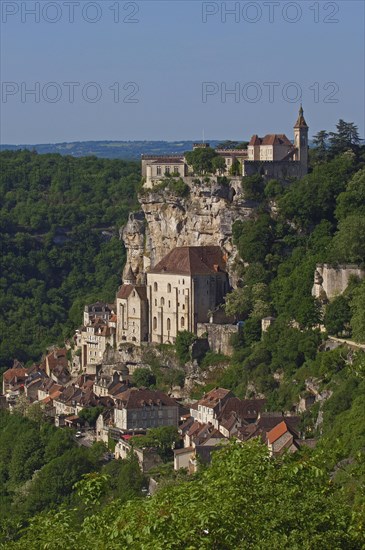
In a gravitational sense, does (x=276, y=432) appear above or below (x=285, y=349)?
below

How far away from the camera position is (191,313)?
68562 mm

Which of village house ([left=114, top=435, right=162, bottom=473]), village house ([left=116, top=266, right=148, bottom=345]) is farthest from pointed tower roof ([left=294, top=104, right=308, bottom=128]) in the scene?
village house ([left=114, top=435, right=162, bottom=473])

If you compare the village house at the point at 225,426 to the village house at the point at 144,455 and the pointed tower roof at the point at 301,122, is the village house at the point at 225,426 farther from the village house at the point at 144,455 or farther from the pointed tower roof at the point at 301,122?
the pointed tower roof at the point at 301,122

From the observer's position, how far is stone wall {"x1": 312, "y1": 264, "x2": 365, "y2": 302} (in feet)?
206

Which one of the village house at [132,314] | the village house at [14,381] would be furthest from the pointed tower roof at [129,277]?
the village house at [14,381]

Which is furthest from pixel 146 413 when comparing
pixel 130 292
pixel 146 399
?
pixel 130 292

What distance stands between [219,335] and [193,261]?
3.66 m

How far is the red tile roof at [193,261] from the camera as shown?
68625 millimetres

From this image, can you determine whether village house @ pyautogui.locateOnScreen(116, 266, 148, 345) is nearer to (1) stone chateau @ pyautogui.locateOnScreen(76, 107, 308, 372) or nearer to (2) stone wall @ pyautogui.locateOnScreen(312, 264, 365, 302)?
(1) stone chateau @ pyautogui.locateOnScreen(76, 107, 308, 372)

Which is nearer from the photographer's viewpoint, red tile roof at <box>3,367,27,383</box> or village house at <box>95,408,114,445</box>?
village house at <box>95,408,114,445</box>

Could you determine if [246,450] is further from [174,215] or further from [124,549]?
[174,215]

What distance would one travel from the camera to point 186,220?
73.3 metres

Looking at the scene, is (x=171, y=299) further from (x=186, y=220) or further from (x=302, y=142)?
(x=302, y=142)

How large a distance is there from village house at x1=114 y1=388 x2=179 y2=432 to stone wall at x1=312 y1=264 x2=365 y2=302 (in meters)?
7.59
